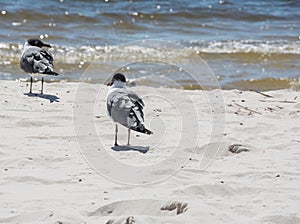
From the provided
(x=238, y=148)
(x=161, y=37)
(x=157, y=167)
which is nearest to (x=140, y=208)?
(x=157, y=167)

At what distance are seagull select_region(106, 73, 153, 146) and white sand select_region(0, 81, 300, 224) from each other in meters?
0.24

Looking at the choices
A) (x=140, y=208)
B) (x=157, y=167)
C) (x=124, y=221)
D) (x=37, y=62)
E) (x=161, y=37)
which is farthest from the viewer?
(x=161, y=37)

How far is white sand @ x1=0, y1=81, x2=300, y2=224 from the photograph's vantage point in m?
4.05

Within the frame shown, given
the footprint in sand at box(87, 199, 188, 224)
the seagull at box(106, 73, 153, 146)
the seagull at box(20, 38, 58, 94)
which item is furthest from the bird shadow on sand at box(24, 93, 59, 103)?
the footprint in sand at box(87, 199, 188, 224)

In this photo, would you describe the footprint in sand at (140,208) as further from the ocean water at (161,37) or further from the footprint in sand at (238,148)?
the ocean water at (161,37)

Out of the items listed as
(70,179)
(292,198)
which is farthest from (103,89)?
(292,198)

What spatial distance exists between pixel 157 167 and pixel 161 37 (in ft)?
35.9

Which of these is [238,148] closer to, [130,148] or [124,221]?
[130,148]

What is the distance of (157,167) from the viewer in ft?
16.8

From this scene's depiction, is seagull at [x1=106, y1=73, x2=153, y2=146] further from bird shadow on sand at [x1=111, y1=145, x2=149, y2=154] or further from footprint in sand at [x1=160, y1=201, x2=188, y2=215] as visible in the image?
footprint in sand at [x1=160, y1=201, x2=188, y2=215]

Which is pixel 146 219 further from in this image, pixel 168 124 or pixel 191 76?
pixel 191 76

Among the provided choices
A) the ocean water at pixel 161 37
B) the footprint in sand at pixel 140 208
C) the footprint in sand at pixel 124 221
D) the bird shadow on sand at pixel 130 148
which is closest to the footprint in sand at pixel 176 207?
the footprint in sand at pixel 140 208

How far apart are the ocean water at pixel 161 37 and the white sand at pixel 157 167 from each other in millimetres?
3423

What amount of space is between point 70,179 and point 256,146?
A: 1.82m
